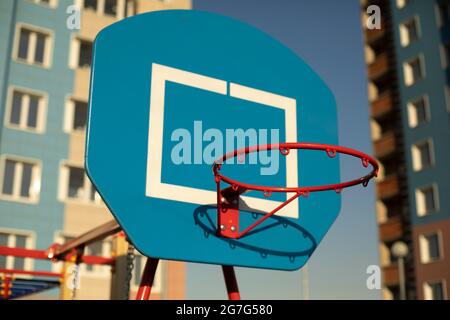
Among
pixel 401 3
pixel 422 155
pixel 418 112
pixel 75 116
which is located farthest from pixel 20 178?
pixel 401 3

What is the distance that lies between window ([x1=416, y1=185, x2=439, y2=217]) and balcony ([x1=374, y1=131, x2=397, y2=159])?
3125mm

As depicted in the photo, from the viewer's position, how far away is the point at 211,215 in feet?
14.8

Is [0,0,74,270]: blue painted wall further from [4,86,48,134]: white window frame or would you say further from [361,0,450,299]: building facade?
[361,0,450,299]: building facade

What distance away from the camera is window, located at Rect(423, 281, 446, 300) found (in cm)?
2234

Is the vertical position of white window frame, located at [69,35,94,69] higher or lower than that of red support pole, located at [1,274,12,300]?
higher

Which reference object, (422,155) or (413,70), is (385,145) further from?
(413,70)

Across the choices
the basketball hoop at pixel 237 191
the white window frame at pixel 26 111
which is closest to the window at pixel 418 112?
the white window frame at pixel 26 111

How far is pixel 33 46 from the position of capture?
59.3 ft

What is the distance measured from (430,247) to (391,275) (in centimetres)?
300

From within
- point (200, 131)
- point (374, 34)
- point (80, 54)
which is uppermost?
point (374, 34)

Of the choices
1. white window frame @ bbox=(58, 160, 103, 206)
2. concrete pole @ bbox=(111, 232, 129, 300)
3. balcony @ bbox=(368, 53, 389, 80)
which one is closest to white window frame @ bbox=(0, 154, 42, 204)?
white window frame @ bbox=(58, 160, 103, 206)

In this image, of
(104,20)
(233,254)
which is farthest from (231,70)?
(104,20)

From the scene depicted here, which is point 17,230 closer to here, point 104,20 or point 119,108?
point 104,20

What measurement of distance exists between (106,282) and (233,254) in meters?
13.0
